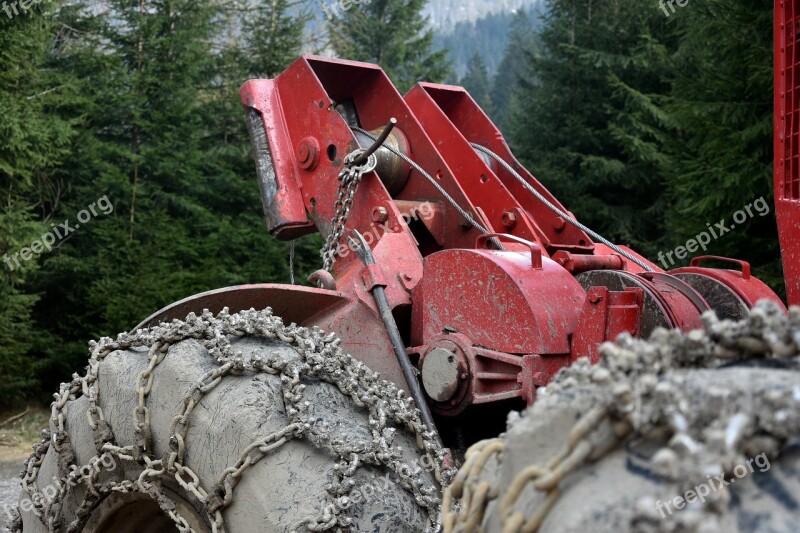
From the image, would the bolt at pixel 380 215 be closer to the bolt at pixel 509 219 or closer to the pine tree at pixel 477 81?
the bolt at pixel 509 219

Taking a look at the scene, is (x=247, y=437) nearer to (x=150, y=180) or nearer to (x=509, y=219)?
(x=509, y=219)

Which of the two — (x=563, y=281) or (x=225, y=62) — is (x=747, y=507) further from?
(x=225, y=62)

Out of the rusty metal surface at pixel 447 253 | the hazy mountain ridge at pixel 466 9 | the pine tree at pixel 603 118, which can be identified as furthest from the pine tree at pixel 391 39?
the hazy mountain ridge at pixel 466 9

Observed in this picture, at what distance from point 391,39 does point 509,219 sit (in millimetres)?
16402

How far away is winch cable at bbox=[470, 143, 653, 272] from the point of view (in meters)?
3.19

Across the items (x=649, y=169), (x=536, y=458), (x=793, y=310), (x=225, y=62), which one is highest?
(x=793, y=310)

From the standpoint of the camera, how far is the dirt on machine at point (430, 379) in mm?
1046

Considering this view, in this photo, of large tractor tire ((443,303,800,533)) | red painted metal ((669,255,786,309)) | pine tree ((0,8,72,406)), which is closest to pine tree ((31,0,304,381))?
pine tree ((0,8,72,406))

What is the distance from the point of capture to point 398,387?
2.88 meters

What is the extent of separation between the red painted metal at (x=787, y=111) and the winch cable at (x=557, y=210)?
79 centimetres

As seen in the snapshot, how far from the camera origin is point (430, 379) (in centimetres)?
270

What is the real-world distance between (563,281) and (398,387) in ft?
2.14

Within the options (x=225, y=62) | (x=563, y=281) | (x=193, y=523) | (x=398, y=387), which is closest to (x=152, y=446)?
(x=193, y=523)

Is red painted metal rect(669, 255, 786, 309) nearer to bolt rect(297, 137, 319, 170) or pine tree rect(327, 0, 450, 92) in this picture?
bolt rect(297, 137, 319, 170)
